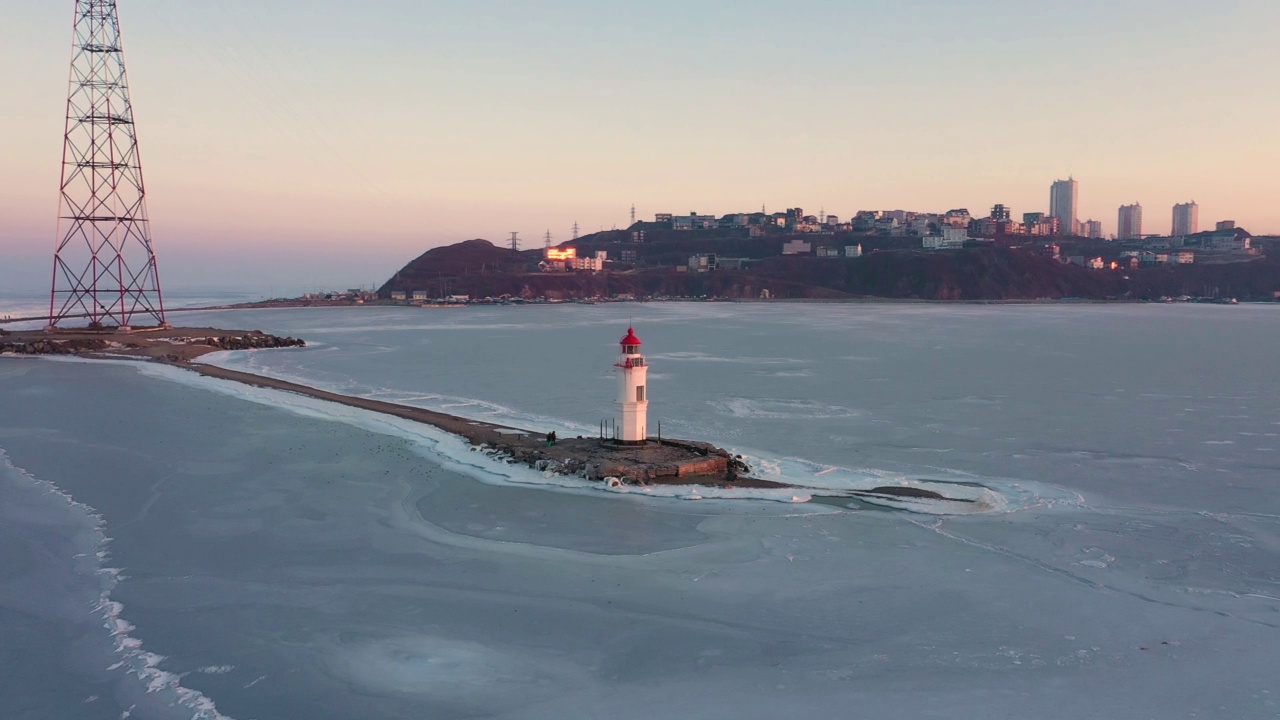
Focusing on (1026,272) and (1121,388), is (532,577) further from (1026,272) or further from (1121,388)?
(1026,272)

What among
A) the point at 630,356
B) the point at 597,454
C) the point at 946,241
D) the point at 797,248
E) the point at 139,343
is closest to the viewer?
the point at 597,454

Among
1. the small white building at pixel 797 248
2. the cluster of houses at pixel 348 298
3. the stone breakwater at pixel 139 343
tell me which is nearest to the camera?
the stone breakwater at pixel 139 343

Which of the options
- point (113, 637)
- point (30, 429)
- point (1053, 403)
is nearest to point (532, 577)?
point (113, 637)

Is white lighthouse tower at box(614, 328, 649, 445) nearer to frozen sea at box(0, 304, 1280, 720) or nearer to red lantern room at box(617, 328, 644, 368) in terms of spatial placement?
red lantern room at box(617, 328, 644, 368)

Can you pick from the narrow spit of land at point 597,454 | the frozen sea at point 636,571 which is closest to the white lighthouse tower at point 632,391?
the narrow spit of land at point 597,454

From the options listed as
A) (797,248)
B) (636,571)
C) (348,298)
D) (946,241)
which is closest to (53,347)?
(636,571)

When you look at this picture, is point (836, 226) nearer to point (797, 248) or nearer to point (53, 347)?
point (797, 248)

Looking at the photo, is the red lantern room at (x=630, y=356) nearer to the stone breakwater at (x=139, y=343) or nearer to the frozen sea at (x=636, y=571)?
the frozen sea at (x=636, y=571)
